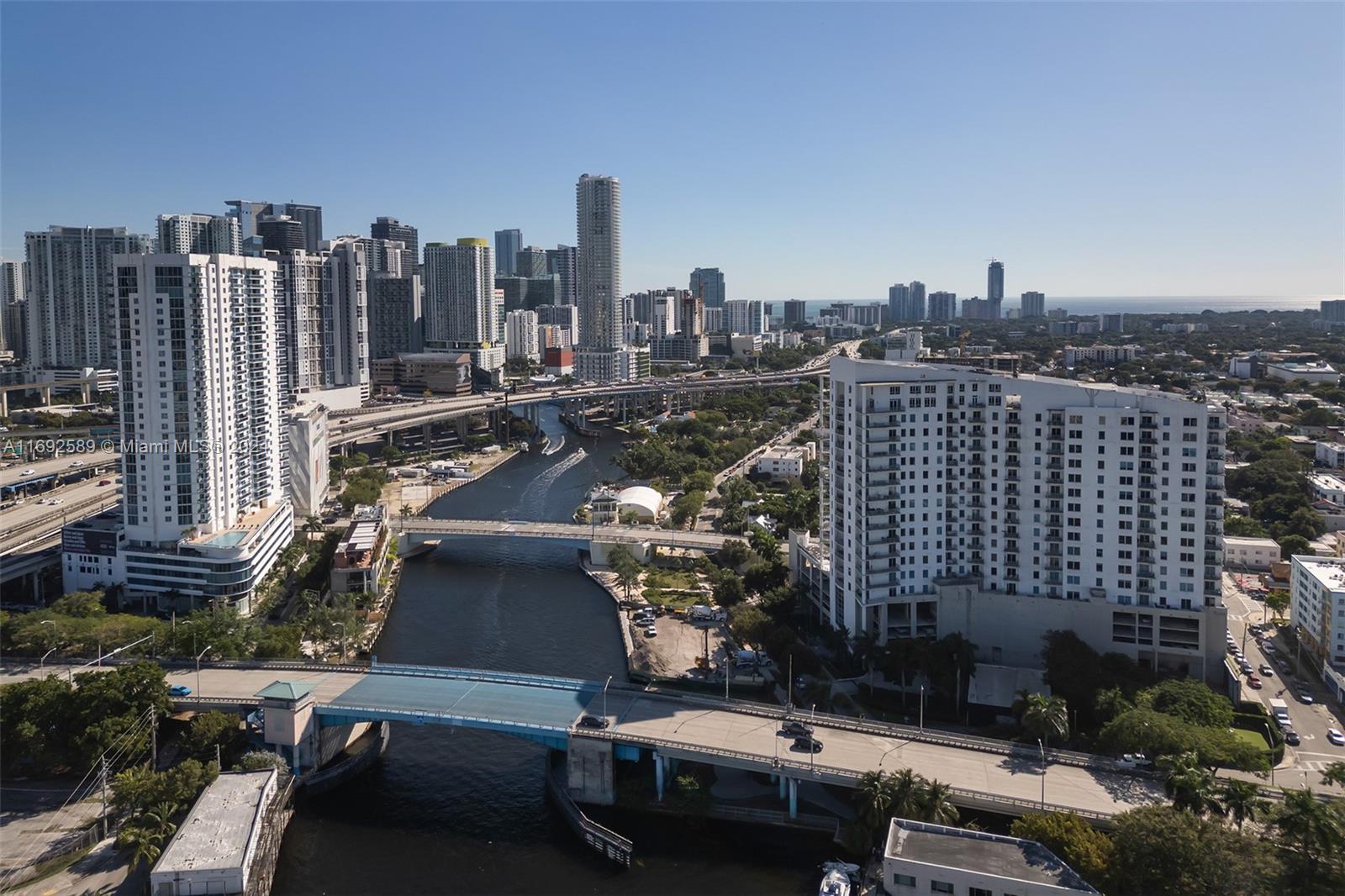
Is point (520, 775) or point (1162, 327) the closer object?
point (520, 775)

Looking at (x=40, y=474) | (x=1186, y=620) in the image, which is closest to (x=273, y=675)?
(x=1186, y=620)

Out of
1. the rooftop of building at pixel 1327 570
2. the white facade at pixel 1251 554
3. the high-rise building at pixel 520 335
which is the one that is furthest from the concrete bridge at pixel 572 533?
the high-rise building at pixel 520 335

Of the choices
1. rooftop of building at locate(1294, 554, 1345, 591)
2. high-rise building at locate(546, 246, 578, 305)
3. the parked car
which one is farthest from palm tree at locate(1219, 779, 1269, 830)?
high-rise building at locate(546, 246, 578, 305)

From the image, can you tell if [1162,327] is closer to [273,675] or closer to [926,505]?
[926,505]

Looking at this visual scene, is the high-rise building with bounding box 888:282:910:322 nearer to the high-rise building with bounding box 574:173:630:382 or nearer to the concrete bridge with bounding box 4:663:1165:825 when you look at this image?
the high-rise building with bounding box 574:173:630:382

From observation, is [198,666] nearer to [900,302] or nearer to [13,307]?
[13,307]

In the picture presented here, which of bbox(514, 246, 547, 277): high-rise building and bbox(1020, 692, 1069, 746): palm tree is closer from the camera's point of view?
bbox(1020, 692, 1069, 746): palm tree

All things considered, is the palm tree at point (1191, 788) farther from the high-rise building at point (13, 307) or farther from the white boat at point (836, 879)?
the high-rise building at point (13, 307)
